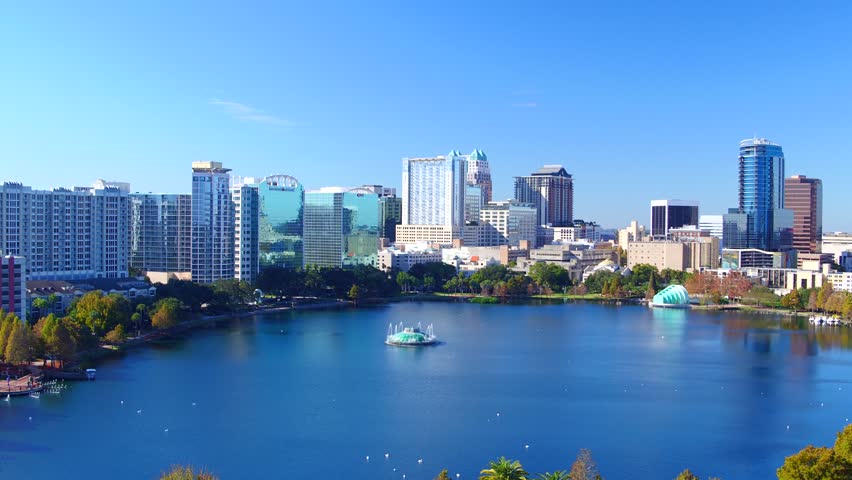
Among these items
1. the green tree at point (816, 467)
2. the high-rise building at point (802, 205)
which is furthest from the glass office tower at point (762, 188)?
the green tree at point (816, 467)

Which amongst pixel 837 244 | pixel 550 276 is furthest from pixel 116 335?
pixel 837 244

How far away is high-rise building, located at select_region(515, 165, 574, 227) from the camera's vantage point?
63.8 metres

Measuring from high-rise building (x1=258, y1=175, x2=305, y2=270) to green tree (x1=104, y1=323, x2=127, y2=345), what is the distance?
16.1 metres

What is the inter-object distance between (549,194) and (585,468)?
183 feet

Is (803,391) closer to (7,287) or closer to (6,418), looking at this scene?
(6,418)

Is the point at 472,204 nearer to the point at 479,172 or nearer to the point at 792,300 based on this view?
the point at 479,172

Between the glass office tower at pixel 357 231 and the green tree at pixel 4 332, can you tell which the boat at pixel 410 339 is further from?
the glass office tower at pixel 357 231

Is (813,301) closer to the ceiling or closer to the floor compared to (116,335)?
closer to the ceiling

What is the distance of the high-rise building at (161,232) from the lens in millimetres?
30156

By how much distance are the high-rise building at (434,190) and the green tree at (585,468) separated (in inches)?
1565

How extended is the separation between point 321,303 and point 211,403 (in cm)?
1591

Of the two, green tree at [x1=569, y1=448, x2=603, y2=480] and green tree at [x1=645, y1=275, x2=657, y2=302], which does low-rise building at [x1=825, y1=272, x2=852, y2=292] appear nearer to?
green tree at [x1=645, y1=275, x2=657, y2=302]

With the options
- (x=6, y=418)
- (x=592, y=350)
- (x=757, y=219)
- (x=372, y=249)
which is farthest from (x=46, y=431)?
(x=757, y=219)

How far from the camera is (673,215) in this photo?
198ft
